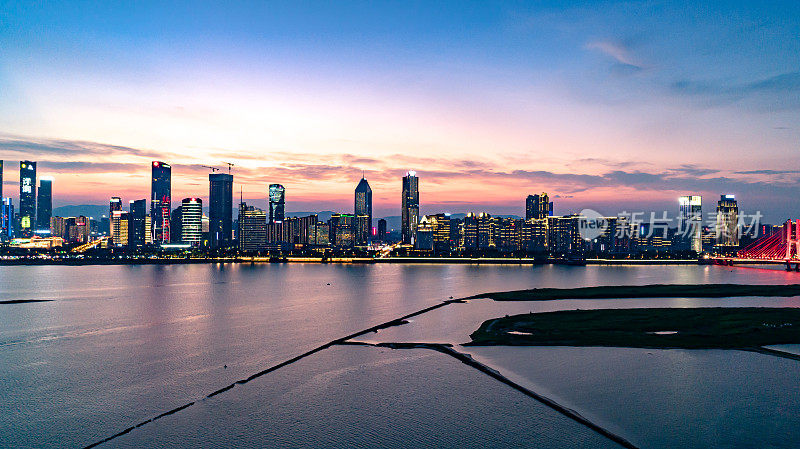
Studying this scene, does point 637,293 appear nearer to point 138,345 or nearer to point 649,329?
point 649,329

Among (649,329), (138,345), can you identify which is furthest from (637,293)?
(138,345)

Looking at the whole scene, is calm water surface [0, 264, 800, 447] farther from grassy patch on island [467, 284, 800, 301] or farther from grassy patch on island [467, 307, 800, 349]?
grassy patch on island [467, 284, 800, 301]

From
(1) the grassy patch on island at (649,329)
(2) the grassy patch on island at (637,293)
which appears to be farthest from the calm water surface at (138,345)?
(2) the grassy patch on island at (637,293)

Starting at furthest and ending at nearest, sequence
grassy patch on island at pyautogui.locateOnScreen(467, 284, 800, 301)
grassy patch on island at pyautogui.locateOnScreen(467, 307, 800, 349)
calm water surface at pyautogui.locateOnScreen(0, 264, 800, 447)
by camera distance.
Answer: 1. grassy patch on island at pyautogui.locateOnScreen(467, 284, 800, 301)
2. grassy patch on island at pyautogui.locateOnScreen(467, 307, 800, 349)
3. calm water surface at pyautogui.locateOnScreen(0, 264, 800, 447)

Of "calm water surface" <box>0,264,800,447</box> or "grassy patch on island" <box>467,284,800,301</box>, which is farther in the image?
"grassy patch on island" <box>467,284,800,301</box>

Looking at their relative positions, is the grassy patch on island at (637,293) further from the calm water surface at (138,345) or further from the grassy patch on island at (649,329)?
the grassy patch on island at (649,329)

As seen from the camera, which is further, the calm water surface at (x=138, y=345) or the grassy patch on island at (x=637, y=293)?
the grassy patch on island at (x=637, y=293)

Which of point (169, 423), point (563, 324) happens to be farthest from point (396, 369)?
point (563, 324)

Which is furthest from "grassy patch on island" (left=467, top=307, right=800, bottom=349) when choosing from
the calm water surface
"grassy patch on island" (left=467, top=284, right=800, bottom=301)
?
"grassy patch on island" (left=467, top=284, right=800, bottom=301)
